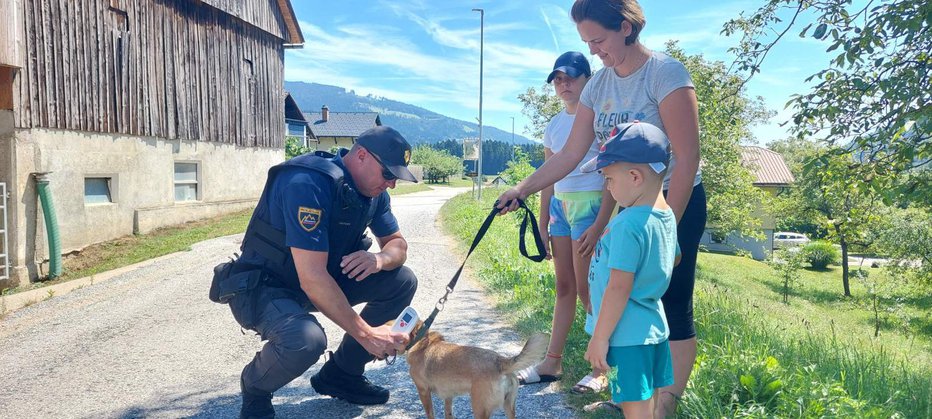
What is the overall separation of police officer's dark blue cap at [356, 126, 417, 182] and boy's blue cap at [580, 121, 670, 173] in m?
1.33

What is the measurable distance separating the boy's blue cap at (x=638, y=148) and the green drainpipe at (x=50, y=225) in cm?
1148

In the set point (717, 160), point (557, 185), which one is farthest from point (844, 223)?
point (717, 160)

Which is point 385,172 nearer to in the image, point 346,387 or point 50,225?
point 346,387

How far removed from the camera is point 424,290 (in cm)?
802

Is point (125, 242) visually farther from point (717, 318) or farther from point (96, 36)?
point (717, 318)

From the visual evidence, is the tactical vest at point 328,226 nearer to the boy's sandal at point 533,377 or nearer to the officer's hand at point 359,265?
the officer's hand at point 359,265

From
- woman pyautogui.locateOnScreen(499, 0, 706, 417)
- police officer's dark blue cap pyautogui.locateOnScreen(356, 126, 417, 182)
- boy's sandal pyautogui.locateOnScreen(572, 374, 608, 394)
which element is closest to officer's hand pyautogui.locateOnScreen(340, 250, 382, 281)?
police officer's dark blue cap pyautogui.locateOnScreen(356, 126, 417, 182)

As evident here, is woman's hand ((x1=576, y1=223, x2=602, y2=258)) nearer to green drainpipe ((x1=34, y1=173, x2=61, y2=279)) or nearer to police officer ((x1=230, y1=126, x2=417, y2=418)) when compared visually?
police officer ((x1=230, y1=126, x2=417, y2=418))

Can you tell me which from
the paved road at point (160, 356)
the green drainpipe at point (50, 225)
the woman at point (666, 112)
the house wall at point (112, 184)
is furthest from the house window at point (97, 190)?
the woman at point (666, 112)

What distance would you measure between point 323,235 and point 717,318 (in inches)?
126

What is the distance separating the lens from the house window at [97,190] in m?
12.3

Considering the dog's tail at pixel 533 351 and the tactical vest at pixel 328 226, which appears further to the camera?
the tactical vest at pixel 328 226

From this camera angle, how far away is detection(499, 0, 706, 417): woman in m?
2.77

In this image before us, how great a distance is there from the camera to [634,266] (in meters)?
2.30
